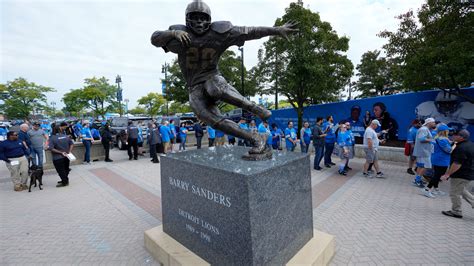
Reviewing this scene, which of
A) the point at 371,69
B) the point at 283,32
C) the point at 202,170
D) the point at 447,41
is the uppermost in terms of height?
the point at 371,69

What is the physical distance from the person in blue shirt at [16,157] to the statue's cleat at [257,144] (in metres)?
7.52

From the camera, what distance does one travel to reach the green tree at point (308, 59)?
1362 cm

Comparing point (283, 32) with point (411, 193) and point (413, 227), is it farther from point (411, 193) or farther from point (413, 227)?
point (411, 193)

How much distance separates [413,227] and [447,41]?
601 cm

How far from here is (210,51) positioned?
3.40 m

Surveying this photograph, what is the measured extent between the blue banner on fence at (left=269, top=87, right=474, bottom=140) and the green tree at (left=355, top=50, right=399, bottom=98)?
611 inches

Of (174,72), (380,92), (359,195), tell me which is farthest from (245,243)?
(380,92)

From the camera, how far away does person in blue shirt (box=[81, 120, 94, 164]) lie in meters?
10.5

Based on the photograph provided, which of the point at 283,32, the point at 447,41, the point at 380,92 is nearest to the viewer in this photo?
the point at 283,32

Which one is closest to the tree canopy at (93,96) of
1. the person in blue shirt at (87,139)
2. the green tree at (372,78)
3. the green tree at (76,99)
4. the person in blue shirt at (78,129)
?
the green tree at (76,99)

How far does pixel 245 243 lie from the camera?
2.42 meters

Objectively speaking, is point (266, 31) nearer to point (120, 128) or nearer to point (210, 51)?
point (210, 51)

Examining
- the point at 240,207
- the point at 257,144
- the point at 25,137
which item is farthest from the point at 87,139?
the point at 240,207

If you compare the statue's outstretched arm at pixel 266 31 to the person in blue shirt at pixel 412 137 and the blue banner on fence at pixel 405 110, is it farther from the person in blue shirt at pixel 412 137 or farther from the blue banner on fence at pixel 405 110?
the blue banner on fence at pixel 405 110
